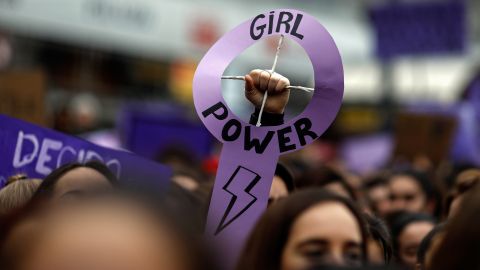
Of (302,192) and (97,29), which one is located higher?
(97,29)

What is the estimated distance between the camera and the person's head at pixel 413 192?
198 inches

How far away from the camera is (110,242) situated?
3.73 ft

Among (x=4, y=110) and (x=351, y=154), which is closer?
(x=4, y=110)

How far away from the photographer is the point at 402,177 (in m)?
5.13

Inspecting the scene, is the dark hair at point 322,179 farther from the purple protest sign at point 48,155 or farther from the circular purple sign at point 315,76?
the circular purple sign at point 315,76

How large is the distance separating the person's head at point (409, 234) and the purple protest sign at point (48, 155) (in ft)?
3.36

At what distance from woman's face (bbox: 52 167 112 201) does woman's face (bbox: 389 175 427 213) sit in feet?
8.52

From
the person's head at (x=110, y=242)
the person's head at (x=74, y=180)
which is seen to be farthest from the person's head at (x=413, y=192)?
the person's head at (x=110, y=242)

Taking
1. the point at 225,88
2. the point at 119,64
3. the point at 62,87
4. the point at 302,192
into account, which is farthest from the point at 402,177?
the point at 119,64

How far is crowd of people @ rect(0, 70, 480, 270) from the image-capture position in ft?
3.74

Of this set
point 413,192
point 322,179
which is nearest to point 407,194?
point 413,192

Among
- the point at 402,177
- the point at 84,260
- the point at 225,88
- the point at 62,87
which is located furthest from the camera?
the point at 62,87

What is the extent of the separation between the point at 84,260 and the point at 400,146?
671cm

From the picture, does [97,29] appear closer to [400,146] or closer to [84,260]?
[400,146]
